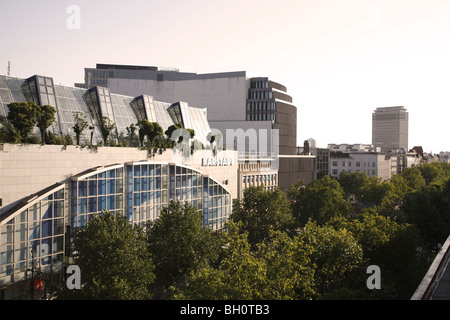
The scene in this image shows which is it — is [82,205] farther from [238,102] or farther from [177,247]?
[238,102]

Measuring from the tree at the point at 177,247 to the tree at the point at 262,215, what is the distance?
15.7m

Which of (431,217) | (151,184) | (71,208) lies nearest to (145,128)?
(151,184)

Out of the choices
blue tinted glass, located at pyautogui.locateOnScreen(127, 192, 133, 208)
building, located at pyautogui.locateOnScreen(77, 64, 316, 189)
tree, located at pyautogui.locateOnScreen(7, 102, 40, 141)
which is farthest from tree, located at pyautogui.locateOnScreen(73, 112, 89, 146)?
building, located at pyautogui.locateOnScreen(77, 64, 316, 189)

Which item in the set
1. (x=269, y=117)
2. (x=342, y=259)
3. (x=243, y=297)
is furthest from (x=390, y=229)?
(x=269, y=117)

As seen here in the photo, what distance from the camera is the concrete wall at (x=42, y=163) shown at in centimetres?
3588

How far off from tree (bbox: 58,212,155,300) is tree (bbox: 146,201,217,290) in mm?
5559

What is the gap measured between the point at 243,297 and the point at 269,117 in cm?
9077

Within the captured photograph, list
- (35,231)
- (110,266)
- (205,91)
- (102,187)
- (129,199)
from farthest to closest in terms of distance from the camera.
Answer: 1. (205,91)
2. (129,199)
3. (102,187)
4. (35,231)
5. (110,266)

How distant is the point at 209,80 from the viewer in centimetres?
12425

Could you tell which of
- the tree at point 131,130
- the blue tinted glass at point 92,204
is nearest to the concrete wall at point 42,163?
the blue tinted glass at point 92,204

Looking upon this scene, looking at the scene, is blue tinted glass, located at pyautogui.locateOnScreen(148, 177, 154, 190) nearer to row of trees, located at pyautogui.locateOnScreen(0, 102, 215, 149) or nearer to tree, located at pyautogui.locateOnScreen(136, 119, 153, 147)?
row of trees, located at pyautogui.locateOnScreen(0, 102, 215, 149)

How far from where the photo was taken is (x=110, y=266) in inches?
1289

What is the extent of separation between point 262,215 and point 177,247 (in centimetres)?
2092
